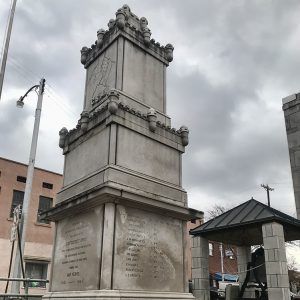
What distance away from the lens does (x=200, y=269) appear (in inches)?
443

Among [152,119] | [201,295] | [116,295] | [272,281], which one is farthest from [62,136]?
[272,281]

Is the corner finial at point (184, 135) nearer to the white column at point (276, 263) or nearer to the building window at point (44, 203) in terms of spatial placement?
the white column at point (276, 263)

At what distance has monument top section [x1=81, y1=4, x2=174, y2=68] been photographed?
11.4 meters

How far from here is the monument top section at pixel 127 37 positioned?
37.5 ft

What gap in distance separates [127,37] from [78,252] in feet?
20.4

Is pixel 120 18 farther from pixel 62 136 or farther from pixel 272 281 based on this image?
pixel 272 281

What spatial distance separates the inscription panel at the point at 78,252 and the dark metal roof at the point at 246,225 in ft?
13.0

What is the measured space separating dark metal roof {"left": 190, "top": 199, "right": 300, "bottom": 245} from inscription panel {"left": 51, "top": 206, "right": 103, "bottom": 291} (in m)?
3.98

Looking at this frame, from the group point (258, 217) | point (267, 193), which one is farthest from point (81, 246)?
point (267, 193)

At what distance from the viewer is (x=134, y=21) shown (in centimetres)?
1218

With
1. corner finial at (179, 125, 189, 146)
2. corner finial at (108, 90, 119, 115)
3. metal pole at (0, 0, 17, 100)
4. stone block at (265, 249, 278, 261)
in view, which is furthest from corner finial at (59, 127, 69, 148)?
stone block at (265, 249, 278, 261)

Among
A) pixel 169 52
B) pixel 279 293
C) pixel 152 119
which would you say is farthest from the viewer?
pixel 169 52

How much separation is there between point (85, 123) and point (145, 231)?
3.39 metres

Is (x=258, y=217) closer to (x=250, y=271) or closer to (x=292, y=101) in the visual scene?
(x=250, y=271)
